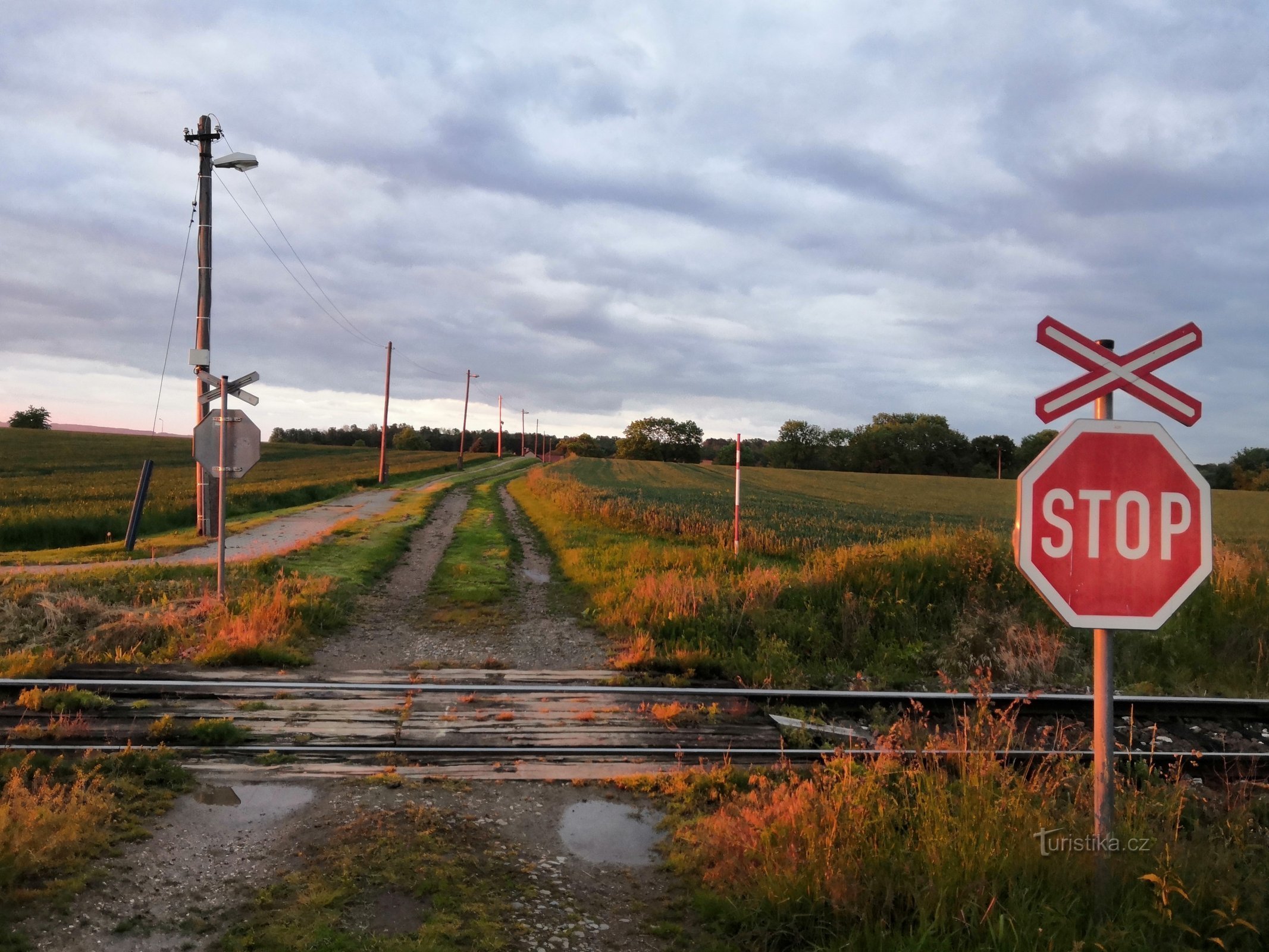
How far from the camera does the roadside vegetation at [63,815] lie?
4.07m

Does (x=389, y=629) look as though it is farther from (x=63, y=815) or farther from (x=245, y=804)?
(x=63, y=815)

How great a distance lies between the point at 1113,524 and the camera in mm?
3877

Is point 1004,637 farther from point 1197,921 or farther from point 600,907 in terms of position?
point 600,907

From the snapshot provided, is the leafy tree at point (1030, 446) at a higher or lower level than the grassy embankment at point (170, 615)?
higher

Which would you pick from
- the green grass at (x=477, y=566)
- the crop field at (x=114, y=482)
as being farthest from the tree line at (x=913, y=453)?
the green grass at (x=477, y=566)

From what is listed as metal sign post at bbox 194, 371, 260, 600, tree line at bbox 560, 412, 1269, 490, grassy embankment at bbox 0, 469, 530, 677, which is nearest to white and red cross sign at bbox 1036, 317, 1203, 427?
grassy embankment at bbox 0, 469, 530, 677

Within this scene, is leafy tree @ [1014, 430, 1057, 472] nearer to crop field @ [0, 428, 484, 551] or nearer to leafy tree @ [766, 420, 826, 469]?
leafy tree @ [766, 420, 826, 469]

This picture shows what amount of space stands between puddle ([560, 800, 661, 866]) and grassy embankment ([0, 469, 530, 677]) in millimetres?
5089

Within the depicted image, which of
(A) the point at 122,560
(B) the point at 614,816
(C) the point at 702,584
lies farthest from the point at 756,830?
(A) the point at 122,560

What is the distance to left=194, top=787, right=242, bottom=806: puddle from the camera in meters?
5.50

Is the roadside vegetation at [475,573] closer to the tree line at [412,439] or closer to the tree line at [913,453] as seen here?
the tree line at [913,453]

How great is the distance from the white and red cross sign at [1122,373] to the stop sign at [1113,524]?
12 centimetres

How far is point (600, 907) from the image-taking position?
4426 mm

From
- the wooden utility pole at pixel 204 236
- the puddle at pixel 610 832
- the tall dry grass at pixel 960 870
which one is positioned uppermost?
the wooden utility pole at pixel 204 236
